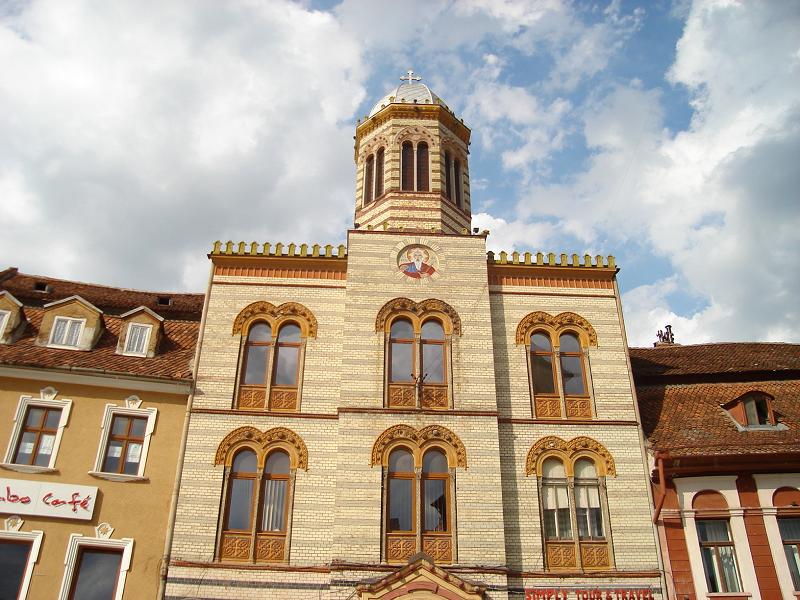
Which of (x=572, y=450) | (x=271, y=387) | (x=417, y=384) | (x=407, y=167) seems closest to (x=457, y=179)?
(x=407, y=167)

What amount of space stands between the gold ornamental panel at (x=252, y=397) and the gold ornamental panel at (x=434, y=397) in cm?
449

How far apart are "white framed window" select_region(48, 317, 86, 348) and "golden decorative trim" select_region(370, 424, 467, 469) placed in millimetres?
9285

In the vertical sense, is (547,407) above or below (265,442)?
above

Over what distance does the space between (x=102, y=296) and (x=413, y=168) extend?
1180 centimetres

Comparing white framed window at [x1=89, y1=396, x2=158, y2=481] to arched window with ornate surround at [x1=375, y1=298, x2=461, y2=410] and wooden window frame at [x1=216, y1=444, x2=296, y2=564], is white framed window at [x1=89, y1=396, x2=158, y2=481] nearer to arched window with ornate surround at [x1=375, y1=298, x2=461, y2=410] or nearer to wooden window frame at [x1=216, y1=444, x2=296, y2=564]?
wooden window frame at [x1=216, y1=444, x2=296, y2=564]

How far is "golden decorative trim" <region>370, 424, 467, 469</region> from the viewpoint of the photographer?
19344 mm

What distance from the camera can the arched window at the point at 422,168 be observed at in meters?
25.9

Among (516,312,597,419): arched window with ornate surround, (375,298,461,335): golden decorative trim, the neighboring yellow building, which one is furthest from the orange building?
the neighboring yellow building

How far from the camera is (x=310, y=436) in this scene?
19906 mm

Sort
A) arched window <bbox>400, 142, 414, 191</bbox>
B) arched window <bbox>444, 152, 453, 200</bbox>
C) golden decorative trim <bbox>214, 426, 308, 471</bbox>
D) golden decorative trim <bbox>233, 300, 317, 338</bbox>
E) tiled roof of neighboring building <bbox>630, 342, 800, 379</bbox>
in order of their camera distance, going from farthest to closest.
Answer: arched window <bbox>444, 152, 453, 200</bbox>
arched window <bbox>400, 142, 414, 191</bbox>
tiled roof of neighboring building <bbox>630, 342, 800, 379</bbox>
golden decorative trim <bbox>233, 300, 317, 338</bbox>
golden decorative trim <bbox>214, 426, 308, 471</bbox>

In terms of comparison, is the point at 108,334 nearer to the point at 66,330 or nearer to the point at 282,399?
the point at 66,330

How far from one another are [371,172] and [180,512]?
14012 mm

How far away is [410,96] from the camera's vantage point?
28.6 metres

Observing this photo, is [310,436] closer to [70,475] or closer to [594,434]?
[70,475]
